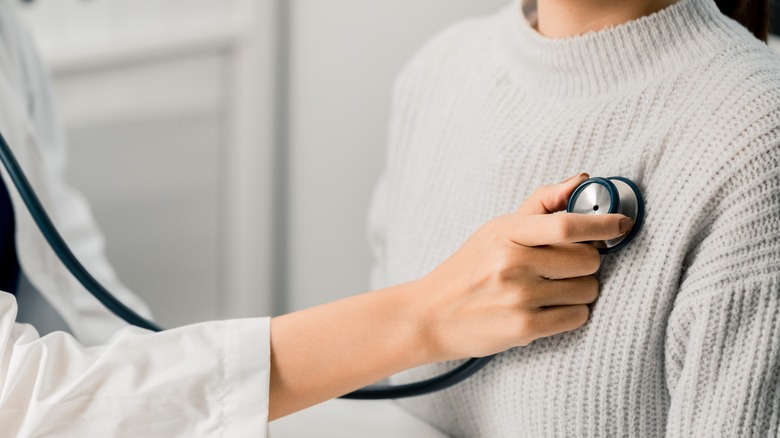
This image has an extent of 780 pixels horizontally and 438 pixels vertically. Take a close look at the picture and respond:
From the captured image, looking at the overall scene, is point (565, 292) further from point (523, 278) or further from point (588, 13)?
point (588, 13)

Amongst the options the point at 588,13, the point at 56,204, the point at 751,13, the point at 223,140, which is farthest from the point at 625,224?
the point at 223,140

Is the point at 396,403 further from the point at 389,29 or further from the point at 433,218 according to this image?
the point at 389,29

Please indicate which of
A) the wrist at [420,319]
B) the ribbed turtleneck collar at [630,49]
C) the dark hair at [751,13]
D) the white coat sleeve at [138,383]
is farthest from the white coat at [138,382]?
the dark hair at [751,13]

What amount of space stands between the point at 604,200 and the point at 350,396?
373 millimetres

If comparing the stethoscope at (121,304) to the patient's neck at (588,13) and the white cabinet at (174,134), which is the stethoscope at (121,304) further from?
the white cabinet at (174,134)

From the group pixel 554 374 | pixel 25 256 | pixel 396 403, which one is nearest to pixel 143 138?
pixel 25 256

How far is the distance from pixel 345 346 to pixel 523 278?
7.9 inches

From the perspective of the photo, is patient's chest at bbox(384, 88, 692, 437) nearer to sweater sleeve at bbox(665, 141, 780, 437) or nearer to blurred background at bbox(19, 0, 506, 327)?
sweater sleeve at bbox(665, 141, 780, 437)

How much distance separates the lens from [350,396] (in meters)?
0.95

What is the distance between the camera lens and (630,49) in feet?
2.77

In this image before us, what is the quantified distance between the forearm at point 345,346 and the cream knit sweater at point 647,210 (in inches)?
4.8

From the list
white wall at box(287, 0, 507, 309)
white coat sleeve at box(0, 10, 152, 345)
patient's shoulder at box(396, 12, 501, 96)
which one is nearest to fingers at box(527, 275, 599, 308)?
patient's shoulder at box(396, 12, 501, 96)

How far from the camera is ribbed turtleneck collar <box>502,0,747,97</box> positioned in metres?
0.83

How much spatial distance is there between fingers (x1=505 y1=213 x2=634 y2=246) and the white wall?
851mm
